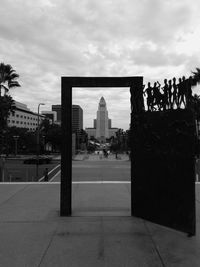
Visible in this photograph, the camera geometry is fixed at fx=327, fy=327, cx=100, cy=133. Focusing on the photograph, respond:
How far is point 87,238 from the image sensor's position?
594 centimetres

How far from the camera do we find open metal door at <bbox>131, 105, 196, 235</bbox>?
250 inches

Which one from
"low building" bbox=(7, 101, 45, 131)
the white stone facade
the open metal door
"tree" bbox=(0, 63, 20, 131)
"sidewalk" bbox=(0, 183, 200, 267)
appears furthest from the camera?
Result: "low building" bbox=(7, 101, 45, 131)

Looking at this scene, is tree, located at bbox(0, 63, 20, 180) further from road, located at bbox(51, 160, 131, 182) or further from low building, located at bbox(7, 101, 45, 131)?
low building, located at bbox(7, 101, 45, 131)

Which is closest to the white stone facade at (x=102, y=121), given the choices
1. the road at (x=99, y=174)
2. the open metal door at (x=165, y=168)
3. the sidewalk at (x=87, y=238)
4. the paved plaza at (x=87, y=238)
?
the road at (x=99, y=174)

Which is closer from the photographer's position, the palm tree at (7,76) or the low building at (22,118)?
the palm tree at (7,76)

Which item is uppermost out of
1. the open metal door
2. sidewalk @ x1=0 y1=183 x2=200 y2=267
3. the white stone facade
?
the white stone facade

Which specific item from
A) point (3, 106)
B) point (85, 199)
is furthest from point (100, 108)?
point (85, 199)

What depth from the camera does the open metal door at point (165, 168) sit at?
20.8 ft

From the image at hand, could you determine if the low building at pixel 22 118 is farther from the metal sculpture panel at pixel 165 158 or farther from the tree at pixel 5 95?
the metal sculpture panel at pixel 165 158

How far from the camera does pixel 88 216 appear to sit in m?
7.68

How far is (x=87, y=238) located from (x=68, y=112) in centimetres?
311

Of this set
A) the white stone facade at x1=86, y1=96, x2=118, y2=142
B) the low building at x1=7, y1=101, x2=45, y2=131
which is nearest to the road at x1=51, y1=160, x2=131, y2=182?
the white stone facade at x1=86, y1=96, x2=118, y2=142

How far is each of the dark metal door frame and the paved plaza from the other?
0.48 metres

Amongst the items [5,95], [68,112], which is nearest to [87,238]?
[68,112]
